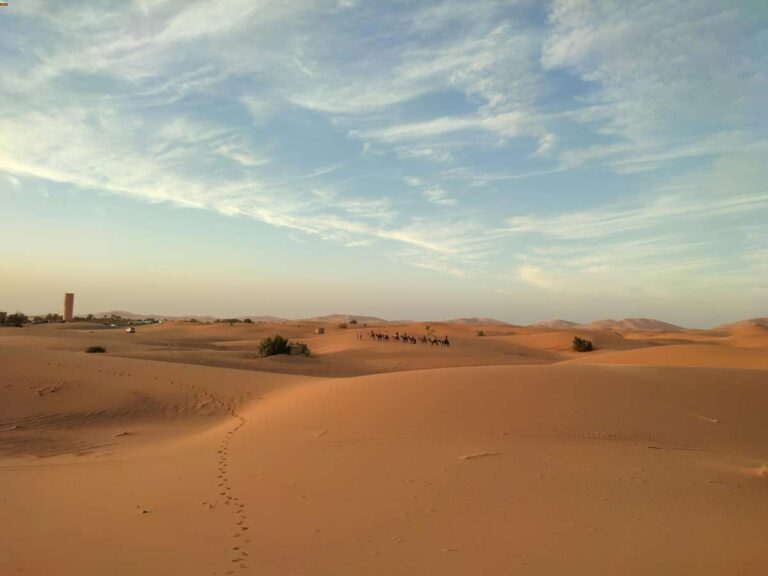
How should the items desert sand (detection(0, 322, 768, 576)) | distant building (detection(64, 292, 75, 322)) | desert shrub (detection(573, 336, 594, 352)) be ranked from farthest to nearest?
distant building (detection(64, 292, 75, 322)) → desert shrub (detection(573, 336, 594, 352)) → desert sand (detection(0, 322, 768, 576))

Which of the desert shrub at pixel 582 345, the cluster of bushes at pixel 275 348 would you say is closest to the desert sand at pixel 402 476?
the cluster of bushes at pixel 275 348

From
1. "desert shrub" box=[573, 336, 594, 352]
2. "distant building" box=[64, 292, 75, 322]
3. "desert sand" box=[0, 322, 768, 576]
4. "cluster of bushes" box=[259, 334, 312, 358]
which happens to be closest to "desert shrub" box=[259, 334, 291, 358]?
"cluster of bushes" box=[259, 334, 312, 358]

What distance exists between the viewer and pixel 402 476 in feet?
21.1

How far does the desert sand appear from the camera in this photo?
440cm

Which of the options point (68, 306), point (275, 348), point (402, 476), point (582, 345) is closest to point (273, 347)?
point (275, 348)

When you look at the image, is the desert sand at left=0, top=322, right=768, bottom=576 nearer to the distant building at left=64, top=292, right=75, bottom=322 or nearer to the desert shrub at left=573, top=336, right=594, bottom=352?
the desert shrub at left=573, top=336, right=594, bottom=352

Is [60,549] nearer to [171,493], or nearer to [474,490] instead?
[171,493]

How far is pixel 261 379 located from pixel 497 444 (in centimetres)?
1076

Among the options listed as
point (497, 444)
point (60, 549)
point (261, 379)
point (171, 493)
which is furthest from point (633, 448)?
point (261, 379)

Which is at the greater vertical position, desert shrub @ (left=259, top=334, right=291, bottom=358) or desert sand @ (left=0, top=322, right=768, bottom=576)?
desert shrub @ (left=259, top=334, right=291, bottom=358)

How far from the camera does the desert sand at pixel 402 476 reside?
4.40 meters

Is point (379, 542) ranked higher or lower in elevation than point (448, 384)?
lower

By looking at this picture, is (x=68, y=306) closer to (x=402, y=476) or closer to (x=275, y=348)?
(x=275, y=348)

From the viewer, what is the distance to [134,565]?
14.0 feet
